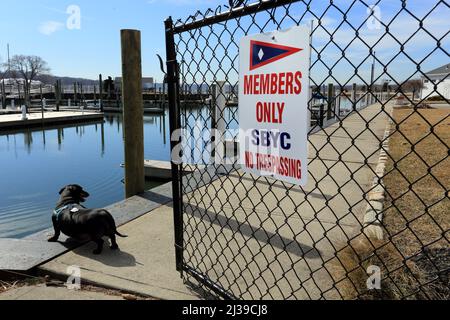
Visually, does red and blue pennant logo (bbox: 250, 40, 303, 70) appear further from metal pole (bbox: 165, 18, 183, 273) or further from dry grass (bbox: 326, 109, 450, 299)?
metal pole (bbox: 165, 18, 183, 273)

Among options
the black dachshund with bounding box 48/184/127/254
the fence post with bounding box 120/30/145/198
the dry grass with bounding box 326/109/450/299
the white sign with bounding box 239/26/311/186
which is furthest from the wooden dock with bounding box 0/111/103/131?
the white sign with bounding box 239/26/311/186

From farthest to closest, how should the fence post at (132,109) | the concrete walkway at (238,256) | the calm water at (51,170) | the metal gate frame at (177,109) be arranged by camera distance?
the calm water at (51,170), the fence post at (132,109), the concrete walkway at (238,256), the metal gate frame at (177,109)

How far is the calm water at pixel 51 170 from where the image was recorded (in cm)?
721

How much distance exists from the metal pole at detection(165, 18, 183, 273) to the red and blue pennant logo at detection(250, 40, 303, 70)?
83cm

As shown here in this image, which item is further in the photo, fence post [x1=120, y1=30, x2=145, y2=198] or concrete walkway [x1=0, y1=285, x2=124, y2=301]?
fence post [x1=120, y1=30, x2=145, y2=198]

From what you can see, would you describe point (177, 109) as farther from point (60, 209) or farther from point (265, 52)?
point (60, 209)

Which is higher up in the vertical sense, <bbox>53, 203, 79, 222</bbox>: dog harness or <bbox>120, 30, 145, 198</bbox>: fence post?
<bbox>120, 30, 145, 198</bbox>: fence post

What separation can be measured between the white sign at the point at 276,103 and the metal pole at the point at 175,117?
2.39 feet

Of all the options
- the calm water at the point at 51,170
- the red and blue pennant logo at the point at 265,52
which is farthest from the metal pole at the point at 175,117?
the calm water at the point at 51,170

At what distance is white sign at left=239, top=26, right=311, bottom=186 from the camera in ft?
5.98

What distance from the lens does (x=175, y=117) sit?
284 centimetres

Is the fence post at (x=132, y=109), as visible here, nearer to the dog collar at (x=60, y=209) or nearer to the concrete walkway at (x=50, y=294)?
the dog collar at (x=60, y=209)
